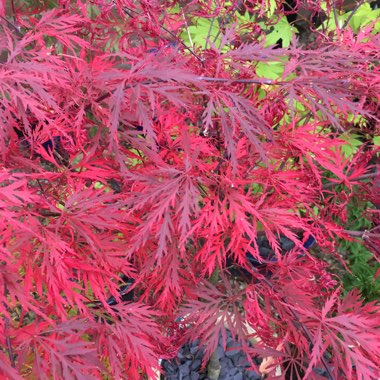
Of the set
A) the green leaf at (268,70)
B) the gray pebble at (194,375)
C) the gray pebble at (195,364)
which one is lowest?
the gray pebble at (194,375)

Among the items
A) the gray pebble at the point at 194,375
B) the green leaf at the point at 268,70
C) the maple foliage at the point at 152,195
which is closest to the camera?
the maple foliage at the point at 152,195

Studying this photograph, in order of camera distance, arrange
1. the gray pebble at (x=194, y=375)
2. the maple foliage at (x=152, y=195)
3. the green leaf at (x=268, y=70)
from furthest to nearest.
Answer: the green leaf at (x=268, y=70) → the gray pebble at (x=194, y=375) → the maple foliage at (x=152, y=195)

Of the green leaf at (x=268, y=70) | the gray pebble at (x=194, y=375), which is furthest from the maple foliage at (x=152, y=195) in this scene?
the green leaf at (x=268, y=70)

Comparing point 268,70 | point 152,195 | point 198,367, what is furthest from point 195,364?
point 268,70

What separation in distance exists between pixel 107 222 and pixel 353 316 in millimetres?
423

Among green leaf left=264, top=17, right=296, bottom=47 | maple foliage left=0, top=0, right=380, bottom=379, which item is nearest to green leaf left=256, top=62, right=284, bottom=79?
green leaf left=264, top=17, right=296, bottom=47

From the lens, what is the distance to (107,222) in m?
0.64

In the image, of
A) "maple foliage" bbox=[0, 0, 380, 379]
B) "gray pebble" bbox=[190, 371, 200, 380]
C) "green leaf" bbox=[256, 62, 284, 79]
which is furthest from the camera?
"green leaf" bbox=[256, 62, 284, 79]

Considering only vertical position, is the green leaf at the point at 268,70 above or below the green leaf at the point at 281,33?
below

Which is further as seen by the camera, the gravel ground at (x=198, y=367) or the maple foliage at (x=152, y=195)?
the gravel ground at (x=198, y=367)

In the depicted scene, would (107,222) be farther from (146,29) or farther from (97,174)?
(146,29)

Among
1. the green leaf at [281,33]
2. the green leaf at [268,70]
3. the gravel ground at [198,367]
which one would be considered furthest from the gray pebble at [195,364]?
the green leaf at [281,33]

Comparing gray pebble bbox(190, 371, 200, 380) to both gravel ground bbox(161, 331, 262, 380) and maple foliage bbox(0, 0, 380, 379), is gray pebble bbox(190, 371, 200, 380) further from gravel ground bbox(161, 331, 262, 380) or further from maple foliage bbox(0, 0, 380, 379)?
maple foliage bbox(0, 0, 380, 379)

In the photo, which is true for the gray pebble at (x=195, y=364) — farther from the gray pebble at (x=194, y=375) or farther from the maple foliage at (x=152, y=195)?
the maple foliage at (x=152, y=195)
